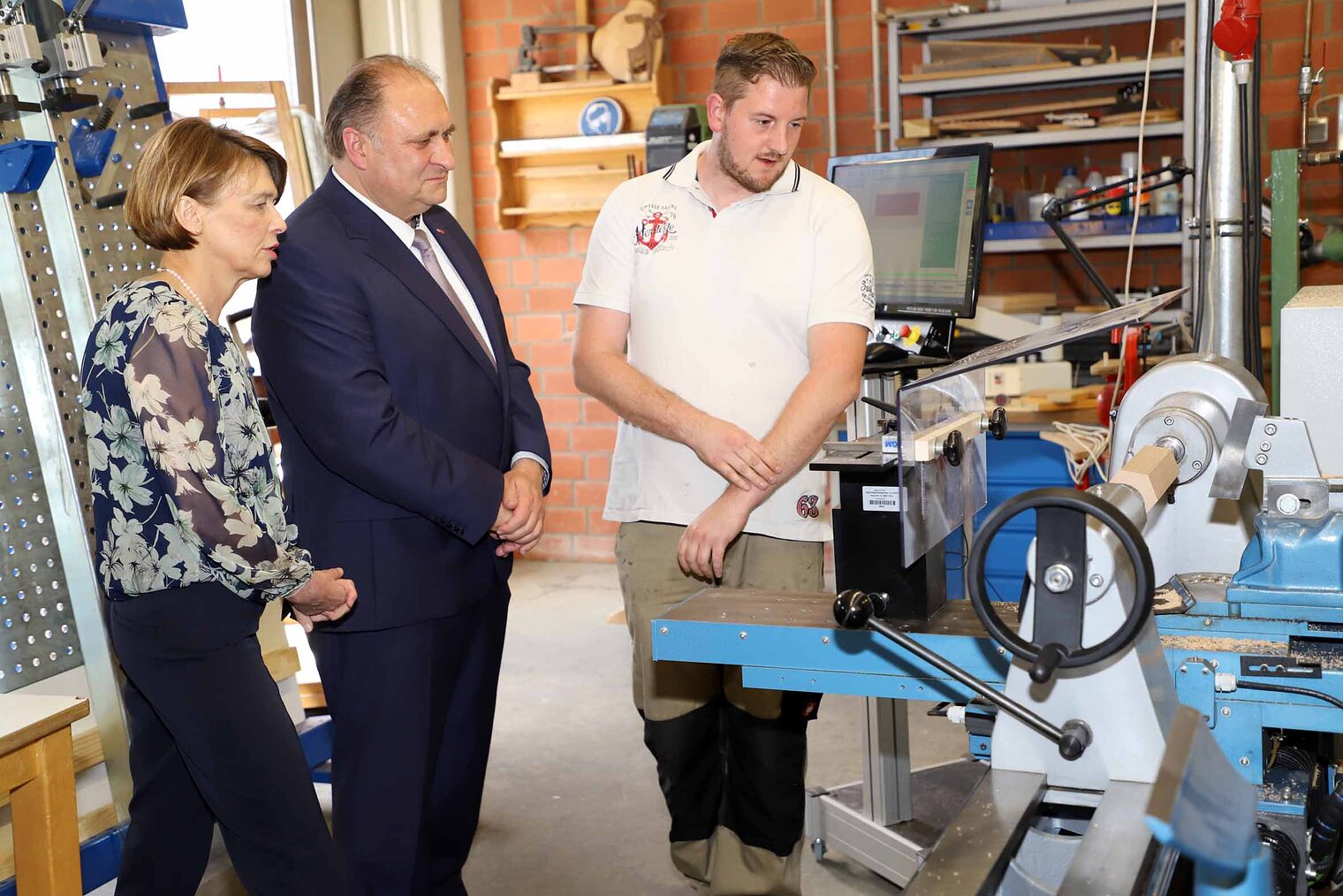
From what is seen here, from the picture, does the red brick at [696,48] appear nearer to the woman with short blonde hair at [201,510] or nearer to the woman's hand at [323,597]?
the woman with short blonde hair at [201,510]

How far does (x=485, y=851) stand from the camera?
2.69 meters

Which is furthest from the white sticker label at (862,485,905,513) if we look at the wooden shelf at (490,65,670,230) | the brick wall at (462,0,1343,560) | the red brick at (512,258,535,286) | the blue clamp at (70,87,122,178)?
the red brick at (512,258,535,286)

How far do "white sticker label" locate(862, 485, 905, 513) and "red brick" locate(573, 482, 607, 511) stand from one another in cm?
Result: 368

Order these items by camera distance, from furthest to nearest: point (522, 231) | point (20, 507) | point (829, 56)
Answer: point (522, 231) → point (829, 56) → point (20, 507)

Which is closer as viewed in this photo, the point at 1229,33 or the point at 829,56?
the point at 1229,33

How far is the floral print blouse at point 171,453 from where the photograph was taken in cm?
162

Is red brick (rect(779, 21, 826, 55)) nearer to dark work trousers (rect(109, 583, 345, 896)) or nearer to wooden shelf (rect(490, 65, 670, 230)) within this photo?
wooden shelf (rect(490, 65, 670, 230))

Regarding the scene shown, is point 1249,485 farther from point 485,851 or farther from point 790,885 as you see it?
point 485,851

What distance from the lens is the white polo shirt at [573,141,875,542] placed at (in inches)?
83.1

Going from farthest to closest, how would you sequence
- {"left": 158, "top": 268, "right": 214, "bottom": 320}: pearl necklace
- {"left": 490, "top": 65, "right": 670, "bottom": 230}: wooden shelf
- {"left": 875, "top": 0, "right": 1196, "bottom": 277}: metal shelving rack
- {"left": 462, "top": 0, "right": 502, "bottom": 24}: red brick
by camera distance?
{"left": 462, "top": 0, "right": 502, "bottom": 24}: red brick → {"left": 490, "top": 65, "right": 670, "bottom": 230}: wooden shelf → {"left": 875, "top": 0, "right": 1196, "bottom": 277}: metal shelving rack → {"left": 158, "top": 268, "right": 214, "bottom": 320}: pearl necklace

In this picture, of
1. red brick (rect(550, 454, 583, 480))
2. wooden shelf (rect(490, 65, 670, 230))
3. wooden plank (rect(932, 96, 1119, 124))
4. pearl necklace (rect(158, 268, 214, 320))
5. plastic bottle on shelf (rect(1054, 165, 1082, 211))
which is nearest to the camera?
pearl necklace (rect(158, 268, 214, 320))

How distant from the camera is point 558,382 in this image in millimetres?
5176

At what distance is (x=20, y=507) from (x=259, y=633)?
591mm

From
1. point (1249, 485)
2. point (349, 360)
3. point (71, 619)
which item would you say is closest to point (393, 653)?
point (349, 360)
